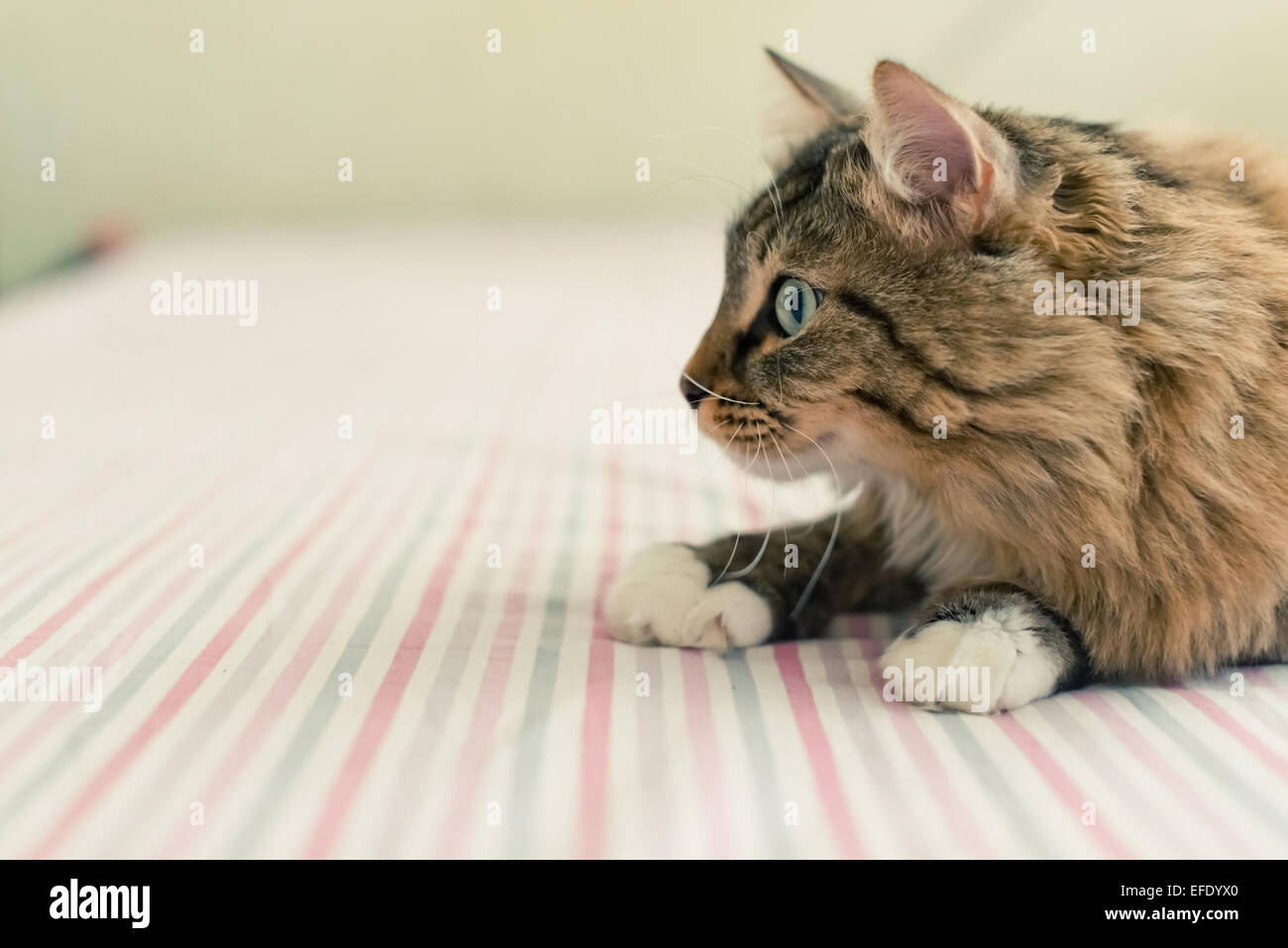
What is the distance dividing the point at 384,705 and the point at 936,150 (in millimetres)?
741

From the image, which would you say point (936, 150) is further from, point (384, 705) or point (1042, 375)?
point (384, 705)

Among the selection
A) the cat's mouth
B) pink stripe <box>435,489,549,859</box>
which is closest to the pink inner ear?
the cat's mouth

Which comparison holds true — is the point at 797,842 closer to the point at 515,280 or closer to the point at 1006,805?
the point at 1006,805

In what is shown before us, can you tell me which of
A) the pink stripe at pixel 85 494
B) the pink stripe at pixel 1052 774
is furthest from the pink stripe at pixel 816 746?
the pink stripe at pixel 85 494

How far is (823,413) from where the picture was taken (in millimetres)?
1133

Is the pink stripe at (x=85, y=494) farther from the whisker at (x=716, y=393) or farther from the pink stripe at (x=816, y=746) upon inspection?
the pink stripe at (x=816, y=746)

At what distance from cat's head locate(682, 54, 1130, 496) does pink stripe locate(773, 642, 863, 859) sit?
9.0 inches

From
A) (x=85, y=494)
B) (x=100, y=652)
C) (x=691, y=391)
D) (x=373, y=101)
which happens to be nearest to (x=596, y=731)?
(x=691, y=391)

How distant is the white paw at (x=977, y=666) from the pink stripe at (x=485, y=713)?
392 millimetres

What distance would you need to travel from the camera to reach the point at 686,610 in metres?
1.25

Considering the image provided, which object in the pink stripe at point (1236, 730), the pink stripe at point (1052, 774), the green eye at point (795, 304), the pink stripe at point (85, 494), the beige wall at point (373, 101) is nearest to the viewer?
the pink stripe at point (1052, 774)

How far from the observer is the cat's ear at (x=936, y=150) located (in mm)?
1010

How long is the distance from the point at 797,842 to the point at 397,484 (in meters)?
1.30

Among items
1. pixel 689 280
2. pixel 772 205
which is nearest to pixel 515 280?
pixel 689 280
